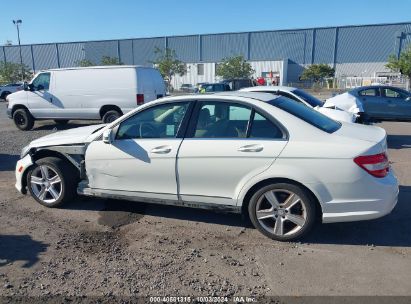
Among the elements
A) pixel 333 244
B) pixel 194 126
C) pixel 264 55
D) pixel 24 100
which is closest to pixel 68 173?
pixel 194 126

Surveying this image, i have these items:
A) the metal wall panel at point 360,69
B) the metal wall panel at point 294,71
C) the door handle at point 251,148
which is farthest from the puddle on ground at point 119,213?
the metal wall panel at point 294,71

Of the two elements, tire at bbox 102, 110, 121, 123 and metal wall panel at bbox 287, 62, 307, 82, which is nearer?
tire at bbox 102, 110, 121, 123

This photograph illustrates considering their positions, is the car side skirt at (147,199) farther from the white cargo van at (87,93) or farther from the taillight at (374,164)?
the white cargo van at (87,93)

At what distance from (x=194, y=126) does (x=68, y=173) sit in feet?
6.40

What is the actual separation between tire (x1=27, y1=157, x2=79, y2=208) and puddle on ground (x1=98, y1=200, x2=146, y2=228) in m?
0.53

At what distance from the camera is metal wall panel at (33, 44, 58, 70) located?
3024 inches

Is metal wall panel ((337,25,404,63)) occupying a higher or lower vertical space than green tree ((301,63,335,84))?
higher

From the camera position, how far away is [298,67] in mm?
67312

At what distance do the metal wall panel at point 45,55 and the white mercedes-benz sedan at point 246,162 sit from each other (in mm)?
79750

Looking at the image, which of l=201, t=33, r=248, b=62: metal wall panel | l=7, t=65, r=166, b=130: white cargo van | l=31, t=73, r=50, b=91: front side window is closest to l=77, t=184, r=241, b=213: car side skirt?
l=7, t=65, r=166, b=130: white cargo van

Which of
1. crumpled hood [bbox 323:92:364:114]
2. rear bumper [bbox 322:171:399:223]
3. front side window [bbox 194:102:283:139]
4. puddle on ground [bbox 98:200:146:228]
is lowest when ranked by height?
puddle on ground [bbox 98:200:146:228]

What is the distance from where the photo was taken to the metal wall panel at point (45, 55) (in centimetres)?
→ 7681

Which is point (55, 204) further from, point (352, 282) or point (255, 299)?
point (352, 282)

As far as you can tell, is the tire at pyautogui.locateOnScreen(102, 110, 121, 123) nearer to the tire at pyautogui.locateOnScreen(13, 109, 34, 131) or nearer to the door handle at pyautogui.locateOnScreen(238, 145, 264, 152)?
the tire at pyautogui.locateOnScreen(13, 109, 34, 131)
